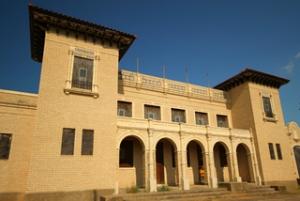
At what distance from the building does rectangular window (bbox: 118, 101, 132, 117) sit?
0.09 meters

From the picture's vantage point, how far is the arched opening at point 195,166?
20344mm

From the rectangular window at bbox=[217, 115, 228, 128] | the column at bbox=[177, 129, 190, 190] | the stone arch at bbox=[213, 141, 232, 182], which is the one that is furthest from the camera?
the rectangular window at bbox=[217, 115, 228, 128]

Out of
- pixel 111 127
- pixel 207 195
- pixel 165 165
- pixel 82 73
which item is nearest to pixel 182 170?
pixel 207 195

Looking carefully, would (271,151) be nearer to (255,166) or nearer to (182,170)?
(255,166)

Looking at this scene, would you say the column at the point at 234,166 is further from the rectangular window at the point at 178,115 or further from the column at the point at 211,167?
the rectangular window at the point at 178,115

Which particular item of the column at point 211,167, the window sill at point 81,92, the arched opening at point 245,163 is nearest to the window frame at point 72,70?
the window sill at point 81,92

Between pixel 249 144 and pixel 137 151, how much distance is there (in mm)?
10937

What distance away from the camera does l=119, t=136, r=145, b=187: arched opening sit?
55.4ft

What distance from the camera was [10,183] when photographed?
13.2m

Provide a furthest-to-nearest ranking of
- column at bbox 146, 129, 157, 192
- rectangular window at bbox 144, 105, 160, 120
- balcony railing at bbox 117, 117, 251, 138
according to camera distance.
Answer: rectangular window at bbox 144, 105, 160, 120
balcony railing at bbox 117, 117, 251, 138
column at bbox 146, 129, 157, 192

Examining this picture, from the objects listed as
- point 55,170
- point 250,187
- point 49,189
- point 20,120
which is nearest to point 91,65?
point 20,120

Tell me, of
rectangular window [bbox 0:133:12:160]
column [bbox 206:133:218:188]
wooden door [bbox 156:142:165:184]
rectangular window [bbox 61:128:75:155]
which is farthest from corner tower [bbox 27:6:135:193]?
column [bbox 206:133:218:188]

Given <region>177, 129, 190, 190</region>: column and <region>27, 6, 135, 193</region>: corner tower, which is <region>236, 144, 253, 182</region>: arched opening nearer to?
<region>177, 129, 190, 190</region>: column

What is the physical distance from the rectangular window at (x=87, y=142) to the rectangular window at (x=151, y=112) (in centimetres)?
634
